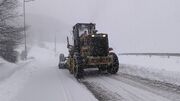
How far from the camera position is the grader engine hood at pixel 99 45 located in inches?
850

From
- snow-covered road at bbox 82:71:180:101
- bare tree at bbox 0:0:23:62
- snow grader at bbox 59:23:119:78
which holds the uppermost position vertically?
bare tree at bbox 0:0:23:62

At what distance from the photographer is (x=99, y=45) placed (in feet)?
71.2

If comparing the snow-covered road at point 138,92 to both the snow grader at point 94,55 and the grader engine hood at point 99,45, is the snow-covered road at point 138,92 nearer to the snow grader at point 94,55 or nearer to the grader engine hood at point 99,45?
the snow grader at point 94,55

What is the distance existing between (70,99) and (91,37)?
31.2 ft

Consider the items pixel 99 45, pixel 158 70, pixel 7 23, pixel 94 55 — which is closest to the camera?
pixel 94 55

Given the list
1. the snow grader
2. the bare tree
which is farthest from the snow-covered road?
the bare tree

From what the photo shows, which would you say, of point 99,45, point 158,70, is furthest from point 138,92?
point 158,70

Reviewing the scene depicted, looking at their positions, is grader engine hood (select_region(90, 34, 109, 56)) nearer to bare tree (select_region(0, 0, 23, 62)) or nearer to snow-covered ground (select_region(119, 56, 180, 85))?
snow-covered ground (select_region(119, 56, 180, 85))

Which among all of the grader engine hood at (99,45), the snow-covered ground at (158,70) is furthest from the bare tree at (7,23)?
the snow-covered ground at (158,70)

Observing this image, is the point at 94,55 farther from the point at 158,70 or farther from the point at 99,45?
the point at 158,70

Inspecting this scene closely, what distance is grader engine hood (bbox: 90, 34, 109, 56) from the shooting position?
2159cm

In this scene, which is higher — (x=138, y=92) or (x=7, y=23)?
(x=7, y=23)

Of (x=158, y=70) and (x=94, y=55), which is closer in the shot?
(x=94, y=55)

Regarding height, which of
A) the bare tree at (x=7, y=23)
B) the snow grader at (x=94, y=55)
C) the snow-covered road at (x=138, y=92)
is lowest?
the snow-covered road at (x=138, y=92)
